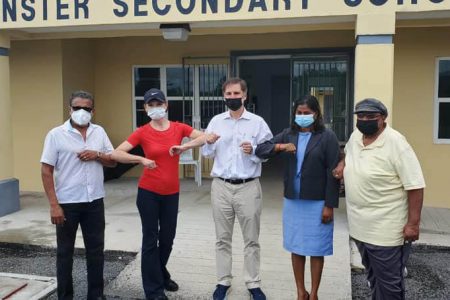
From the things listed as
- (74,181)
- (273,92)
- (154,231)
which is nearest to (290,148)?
(154,231)

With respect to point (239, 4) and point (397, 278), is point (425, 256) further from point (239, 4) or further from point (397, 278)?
point (239, 4)

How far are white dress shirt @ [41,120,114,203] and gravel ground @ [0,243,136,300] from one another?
43.8 inches

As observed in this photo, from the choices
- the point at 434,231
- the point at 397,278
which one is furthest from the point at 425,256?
the point at 397,278

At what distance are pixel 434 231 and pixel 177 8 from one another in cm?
434

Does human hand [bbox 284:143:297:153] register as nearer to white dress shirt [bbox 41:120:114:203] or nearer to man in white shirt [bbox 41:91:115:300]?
man in white shirt [bbox 41:91:115:300]

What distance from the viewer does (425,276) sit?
4688 millimetres

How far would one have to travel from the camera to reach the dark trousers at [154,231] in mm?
3828

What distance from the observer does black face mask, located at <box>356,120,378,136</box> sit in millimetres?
3062

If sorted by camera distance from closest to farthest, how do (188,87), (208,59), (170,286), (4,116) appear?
(170,286), (4,116), (208,59), (188,87)

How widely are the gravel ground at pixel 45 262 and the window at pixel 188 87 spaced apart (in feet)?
14.9

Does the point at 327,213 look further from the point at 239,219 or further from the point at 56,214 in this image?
the point at 56,214

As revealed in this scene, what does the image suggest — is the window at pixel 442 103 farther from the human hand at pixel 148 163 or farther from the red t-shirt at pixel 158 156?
the human hand at pixel 148 163

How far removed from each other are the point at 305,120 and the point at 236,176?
2.34 ft

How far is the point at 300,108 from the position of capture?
3.54m
